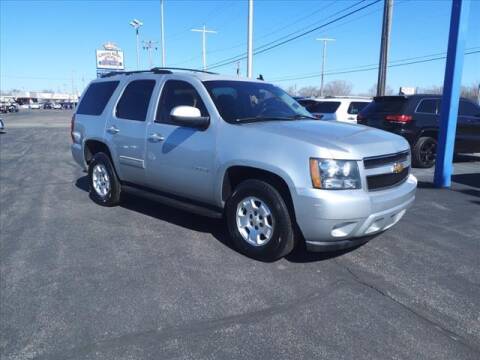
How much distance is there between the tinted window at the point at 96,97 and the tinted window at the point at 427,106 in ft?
22.7

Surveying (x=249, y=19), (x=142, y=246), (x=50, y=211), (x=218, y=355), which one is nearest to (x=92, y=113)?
(x=50, y=211)

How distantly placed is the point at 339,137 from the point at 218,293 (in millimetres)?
1794

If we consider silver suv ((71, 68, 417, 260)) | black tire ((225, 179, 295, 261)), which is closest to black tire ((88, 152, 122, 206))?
silver suv ((71, 68, 417, 260))

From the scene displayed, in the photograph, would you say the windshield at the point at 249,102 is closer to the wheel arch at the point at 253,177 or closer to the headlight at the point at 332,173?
the wheel arch at the point at 253,177

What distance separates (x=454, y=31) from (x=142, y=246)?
6.43m

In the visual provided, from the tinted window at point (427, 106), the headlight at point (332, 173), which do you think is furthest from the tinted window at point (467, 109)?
the headlight at point (332, 173)

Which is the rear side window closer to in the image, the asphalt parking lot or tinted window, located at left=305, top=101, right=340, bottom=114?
tinted window, located at left=305, top=101, right=340, bottom=114

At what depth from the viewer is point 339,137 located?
374cm

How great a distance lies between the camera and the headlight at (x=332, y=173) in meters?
3.46

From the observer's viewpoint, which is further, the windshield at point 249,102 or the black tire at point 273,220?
the windshield at point 249,102

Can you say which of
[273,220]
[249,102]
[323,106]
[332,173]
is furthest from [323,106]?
[332,173]

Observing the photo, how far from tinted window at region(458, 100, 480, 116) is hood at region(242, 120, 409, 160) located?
23.4 ft

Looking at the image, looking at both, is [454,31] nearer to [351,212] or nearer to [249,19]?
[351,212]

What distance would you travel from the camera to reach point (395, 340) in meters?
2.73
